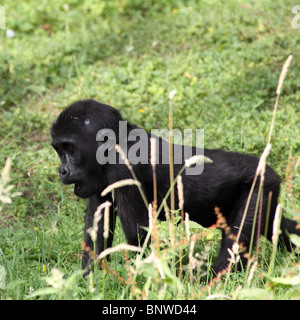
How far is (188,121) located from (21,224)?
260 centimetres

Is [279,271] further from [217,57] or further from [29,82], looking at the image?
[29,82]

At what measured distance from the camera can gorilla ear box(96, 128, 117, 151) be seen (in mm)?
4539

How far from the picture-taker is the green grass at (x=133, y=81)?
5562mm

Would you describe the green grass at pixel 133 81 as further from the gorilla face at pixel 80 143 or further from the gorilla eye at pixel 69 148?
the gorilla eye at pixel 69 148

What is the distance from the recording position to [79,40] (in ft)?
29.4

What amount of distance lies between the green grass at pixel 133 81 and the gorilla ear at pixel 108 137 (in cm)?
82

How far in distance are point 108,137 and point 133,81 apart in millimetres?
3194

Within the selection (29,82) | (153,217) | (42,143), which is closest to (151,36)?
(29,82)

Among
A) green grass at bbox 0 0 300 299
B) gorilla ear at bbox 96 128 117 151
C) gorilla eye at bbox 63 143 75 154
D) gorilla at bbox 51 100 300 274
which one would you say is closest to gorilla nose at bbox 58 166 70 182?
gorilla at bbox 51 100 300 274

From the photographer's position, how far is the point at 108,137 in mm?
4551

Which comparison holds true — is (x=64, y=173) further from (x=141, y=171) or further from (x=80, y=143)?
(x=141, y=171)

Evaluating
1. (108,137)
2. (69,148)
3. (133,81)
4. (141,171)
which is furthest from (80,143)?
(133,81)

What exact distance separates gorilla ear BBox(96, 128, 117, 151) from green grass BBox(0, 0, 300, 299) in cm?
82

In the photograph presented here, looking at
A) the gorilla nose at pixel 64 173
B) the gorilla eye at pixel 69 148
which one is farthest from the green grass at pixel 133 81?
→ the gorilla eye at pixel 69 148
